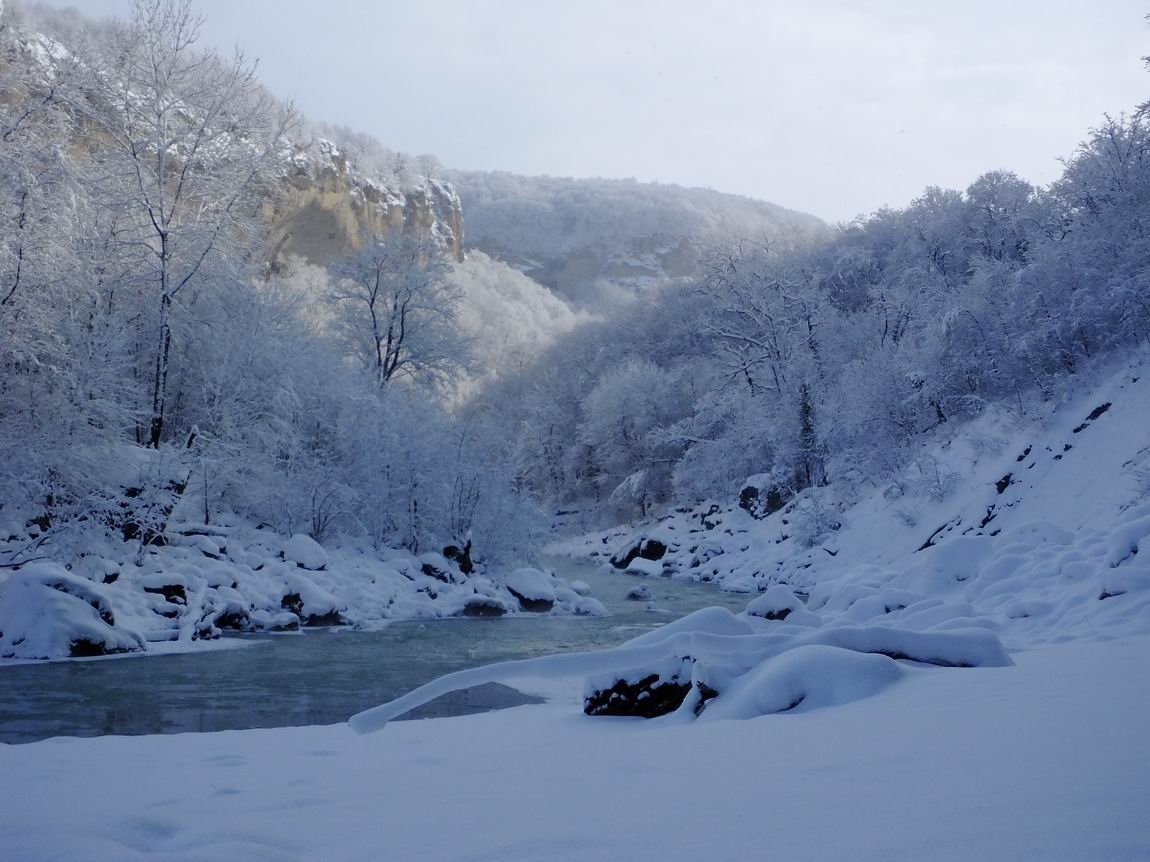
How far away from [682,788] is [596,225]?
121 meters

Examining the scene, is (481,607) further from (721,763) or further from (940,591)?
(721,763)

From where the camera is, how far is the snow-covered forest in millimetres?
2695

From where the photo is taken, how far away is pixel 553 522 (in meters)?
22.8

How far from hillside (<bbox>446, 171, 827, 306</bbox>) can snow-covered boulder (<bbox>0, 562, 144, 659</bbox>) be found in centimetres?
9307

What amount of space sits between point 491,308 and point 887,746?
7305 centimetres

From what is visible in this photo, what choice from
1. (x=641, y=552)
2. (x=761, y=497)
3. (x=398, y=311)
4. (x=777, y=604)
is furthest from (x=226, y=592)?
(x=761, y=497)

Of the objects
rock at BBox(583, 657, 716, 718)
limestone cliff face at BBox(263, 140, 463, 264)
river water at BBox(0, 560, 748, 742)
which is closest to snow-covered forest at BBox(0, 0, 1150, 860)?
rock at BBox(583, 657, 716, 718)

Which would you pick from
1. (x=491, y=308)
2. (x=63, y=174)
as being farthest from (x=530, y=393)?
(x=63, y=174)

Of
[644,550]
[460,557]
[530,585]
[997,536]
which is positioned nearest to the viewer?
[997,536]

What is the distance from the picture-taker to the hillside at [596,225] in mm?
108938

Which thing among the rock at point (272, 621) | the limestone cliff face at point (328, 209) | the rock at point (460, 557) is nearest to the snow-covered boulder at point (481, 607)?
the rock at point (460, 557)

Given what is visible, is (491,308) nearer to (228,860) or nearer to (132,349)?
(132,349)

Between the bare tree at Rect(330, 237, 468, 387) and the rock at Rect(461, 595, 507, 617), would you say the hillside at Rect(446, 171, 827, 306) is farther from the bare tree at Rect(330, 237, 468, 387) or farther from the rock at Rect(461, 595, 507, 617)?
the rock at Rect(461, 595, 507, 617)

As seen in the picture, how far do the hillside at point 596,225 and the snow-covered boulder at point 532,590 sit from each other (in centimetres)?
8549
